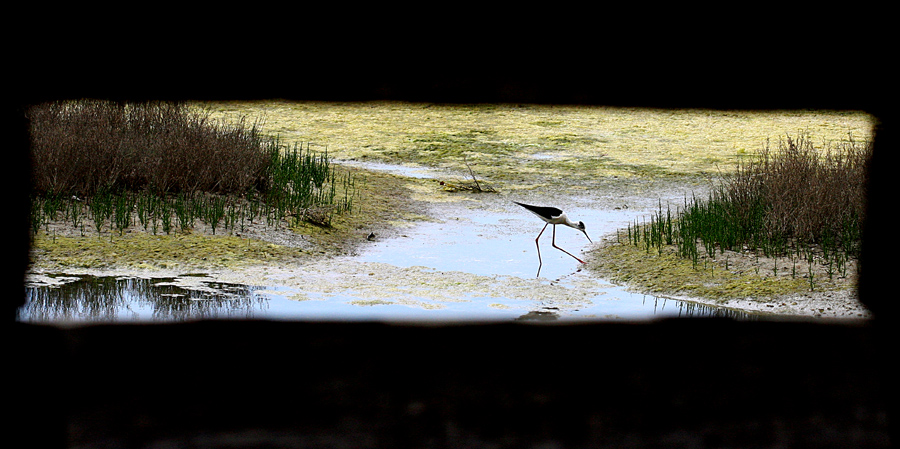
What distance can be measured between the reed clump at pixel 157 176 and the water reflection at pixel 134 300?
1652 mm

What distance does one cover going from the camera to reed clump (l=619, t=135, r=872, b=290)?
27.1 feet

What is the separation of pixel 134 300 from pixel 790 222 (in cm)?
570

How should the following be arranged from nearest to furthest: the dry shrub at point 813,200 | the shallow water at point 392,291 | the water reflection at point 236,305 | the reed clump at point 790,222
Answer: the water reflection at point 236,305, the shallow water at point 392,291, the reed clump at point 790,222, the dry shrub at point 813,200

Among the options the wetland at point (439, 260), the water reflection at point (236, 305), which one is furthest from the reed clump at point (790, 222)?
the water reflection at point (236, 305)

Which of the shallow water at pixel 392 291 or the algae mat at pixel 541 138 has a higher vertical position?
the algae mat at pixel 541 138

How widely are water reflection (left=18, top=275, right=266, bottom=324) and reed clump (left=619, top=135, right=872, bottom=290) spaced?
13.0 ft

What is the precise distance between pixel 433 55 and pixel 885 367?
1361 mm


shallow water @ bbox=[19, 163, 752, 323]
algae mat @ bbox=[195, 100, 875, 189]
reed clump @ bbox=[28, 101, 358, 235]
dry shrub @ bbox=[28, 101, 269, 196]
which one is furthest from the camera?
algae mat @ bbox=[195, 100, 875, 189]

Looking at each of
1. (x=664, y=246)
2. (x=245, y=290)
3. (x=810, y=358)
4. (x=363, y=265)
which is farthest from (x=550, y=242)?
(x=810, y=358)

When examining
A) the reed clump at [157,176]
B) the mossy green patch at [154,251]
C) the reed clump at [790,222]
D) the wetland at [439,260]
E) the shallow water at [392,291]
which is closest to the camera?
the shallow water at [392,291]

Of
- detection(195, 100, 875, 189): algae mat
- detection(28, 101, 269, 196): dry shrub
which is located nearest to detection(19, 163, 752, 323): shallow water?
detection(28, 101, 269, 196): dry shrub

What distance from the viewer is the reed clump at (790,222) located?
8258 millimetres

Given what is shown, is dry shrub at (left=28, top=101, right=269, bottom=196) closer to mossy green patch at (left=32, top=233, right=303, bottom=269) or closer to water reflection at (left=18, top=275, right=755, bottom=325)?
mossy green patch at (left=32, top=233, right=303, bottom=269)

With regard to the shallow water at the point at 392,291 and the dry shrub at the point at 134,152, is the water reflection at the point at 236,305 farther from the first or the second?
the dry shrub at the point at 134,152
